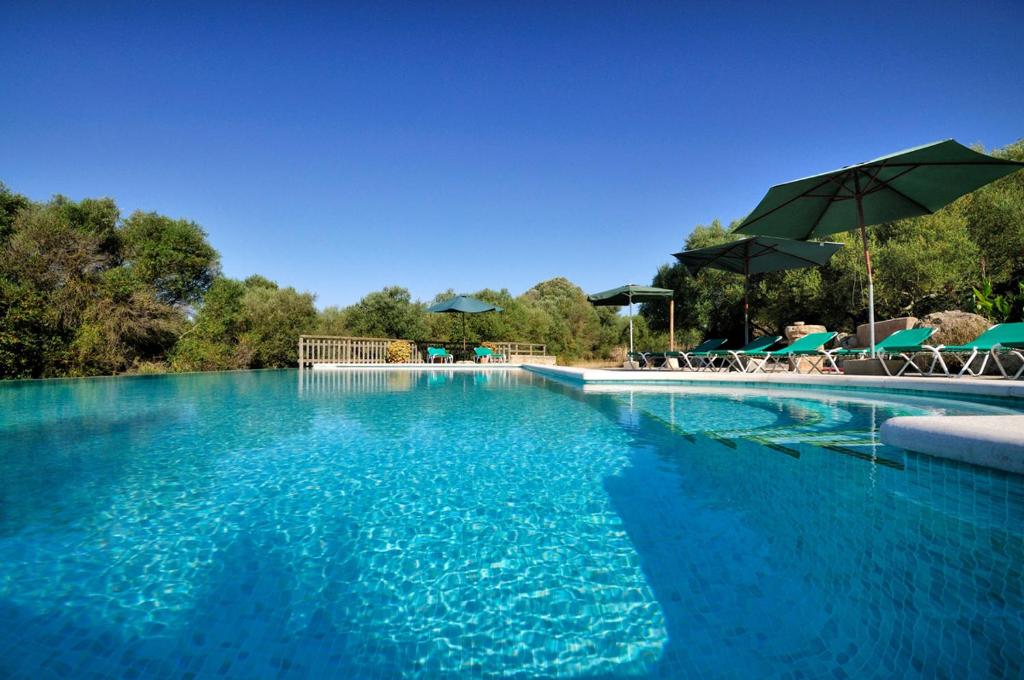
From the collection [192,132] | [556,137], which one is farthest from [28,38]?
[556,137]

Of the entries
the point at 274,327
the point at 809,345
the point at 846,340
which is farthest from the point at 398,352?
the point at 846,340

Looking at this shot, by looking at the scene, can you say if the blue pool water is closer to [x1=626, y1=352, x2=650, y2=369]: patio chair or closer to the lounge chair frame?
the lounge chair frame

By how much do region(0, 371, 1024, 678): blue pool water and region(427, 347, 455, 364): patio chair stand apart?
14521 millimetres

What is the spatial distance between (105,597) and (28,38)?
13.4 meters

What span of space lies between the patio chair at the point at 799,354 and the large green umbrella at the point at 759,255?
0.79 metres

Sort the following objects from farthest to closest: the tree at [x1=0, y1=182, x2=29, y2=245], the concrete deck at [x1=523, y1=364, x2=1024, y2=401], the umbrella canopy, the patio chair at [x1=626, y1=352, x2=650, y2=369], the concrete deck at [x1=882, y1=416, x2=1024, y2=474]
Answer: the umbrella canopy → the patio chair at [x1=626, y1=352, x2=650, y2=369] → the tree at [x1=0, y1=182, x2=29, y2=245] → the concrete deck at [x1=523, y1=364, x2=1024, y2=401] → the concrete deck at [x1=882, y1=416, x2=1024, y2=474]

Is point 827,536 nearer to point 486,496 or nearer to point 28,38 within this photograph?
point 486,496

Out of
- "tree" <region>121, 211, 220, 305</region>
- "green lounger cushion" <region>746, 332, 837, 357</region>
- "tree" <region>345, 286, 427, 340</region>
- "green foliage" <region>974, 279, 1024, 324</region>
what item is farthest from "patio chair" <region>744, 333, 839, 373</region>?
"tree" <region>121, 211, 220, 305</region>

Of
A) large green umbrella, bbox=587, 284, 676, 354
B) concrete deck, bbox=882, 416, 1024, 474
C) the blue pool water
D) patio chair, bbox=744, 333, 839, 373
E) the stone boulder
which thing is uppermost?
large green umbrella, bbox=587, 284, 676, 354

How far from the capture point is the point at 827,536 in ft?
7.07

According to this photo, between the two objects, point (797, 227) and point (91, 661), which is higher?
point (797, 227)

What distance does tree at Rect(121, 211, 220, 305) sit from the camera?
584 inches

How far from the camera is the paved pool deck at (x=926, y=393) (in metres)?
2.01

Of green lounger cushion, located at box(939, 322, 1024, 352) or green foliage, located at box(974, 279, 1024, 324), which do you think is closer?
green lounger cushion, located at box(939, 322, 1024, 352)
